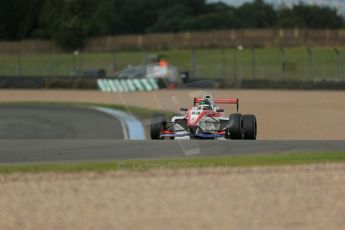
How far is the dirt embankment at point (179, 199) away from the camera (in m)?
7.43

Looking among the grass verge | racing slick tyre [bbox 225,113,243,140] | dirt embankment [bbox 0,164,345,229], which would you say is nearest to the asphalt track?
racing slick tyre [bbox 225,113,243,140]

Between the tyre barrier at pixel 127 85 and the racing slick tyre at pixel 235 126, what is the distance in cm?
2810

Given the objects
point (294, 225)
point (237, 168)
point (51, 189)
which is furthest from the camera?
point (237, 168)

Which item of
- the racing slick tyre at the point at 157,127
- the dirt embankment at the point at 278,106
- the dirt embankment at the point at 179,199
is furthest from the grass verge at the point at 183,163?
the dirt embankment at the point at 278,106

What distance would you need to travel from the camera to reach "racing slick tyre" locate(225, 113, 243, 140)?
1499 centimetres

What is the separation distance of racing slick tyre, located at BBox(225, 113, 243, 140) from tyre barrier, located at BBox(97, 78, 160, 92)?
28.1 m

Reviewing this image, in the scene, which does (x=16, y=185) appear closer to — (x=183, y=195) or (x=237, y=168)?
(x=183, y=195)

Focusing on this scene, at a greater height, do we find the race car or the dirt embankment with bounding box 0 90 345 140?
the race car

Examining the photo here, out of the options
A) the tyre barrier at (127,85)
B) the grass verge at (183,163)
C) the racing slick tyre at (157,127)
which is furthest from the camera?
the tyre barrier at (127,85)

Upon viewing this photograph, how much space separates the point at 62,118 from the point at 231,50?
55.8m

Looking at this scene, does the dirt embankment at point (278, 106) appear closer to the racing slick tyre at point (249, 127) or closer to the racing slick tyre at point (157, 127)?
the racing slick tyre at point (157, 127)

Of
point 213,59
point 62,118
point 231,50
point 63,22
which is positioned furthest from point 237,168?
point 231,50

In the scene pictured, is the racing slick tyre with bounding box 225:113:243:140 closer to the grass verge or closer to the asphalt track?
the asphalt track

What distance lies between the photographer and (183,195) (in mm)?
8906
